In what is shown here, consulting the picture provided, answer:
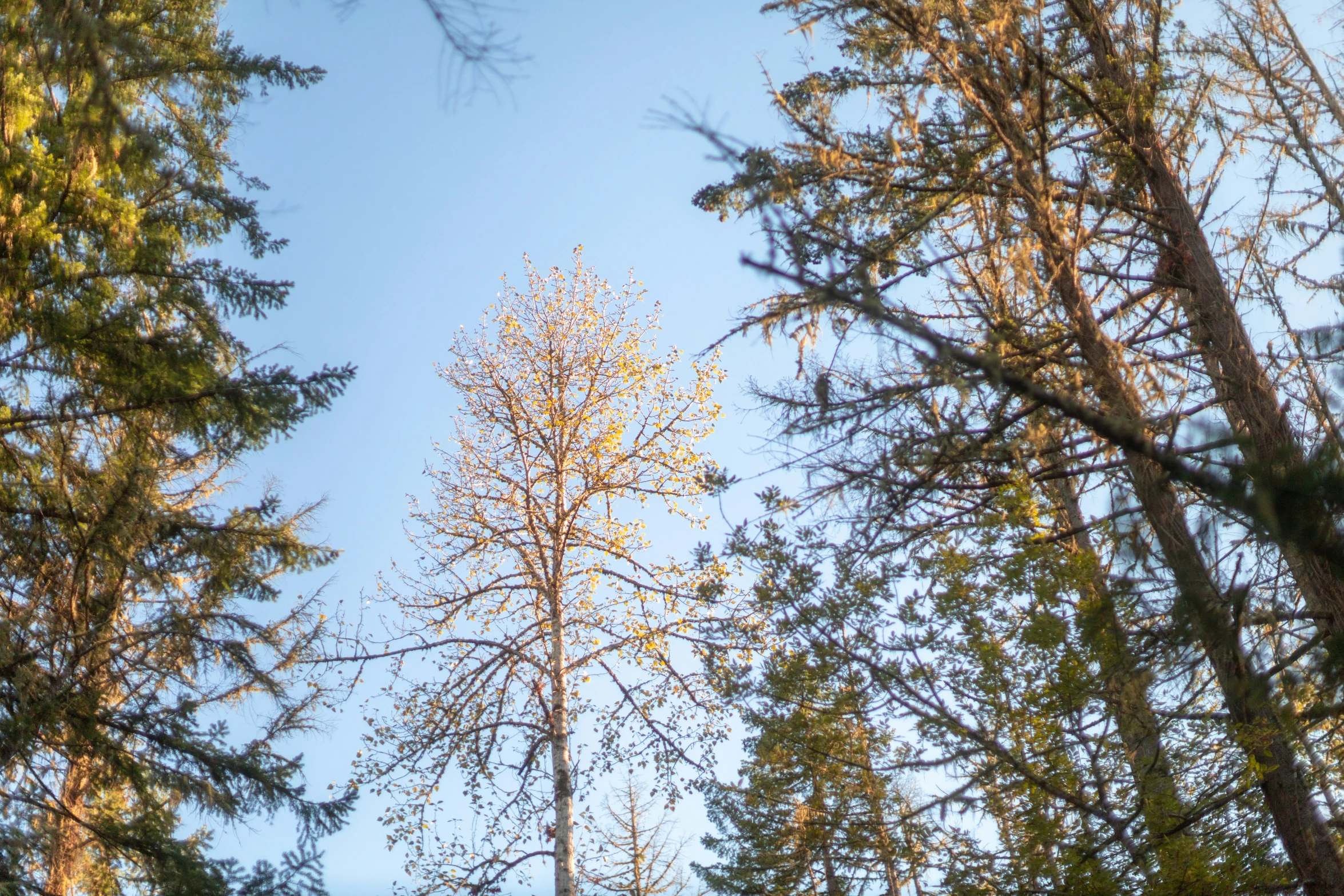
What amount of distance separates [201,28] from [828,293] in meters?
8.73

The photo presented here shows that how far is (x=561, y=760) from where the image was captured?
32.9 ft

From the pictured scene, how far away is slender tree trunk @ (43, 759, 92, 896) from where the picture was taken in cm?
710

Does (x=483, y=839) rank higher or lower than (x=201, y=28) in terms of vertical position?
lower

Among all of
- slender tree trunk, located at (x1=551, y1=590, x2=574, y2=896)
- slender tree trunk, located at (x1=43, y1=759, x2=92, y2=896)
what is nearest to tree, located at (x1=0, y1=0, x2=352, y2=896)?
slender tree trunk, located at (x1=43, y1=759, x2=92, y2=896)

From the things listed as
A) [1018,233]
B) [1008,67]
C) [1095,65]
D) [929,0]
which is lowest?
[1018,233]

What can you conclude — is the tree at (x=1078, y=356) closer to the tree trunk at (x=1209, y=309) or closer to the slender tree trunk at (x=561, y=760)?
the tree trunk at (x=1209, y=309)

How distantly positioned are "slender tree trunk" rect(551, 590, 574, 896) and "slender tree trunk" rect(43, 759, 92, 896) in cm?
430

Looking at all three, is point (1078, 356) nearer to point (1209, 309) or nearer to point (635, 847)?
point (1209, 309)

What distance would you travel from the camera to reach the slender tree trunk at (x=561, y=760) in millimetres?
9469

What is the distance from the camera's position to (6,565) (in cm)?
688

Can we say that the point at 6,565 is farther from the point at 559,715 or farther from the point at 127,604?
the point at 559,715

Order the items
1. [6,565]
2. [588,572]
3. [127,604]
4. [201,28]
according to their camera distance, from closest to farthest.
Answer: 1. [6,565]
2. [127,604]
3. [201,28]
4. [588,572]

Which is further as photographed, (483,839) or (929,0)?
(483,839)

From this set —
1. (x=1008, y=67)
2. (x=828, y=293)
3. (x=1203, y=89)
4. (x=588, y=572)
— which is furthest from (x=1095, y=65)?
(x=588, y=572)
